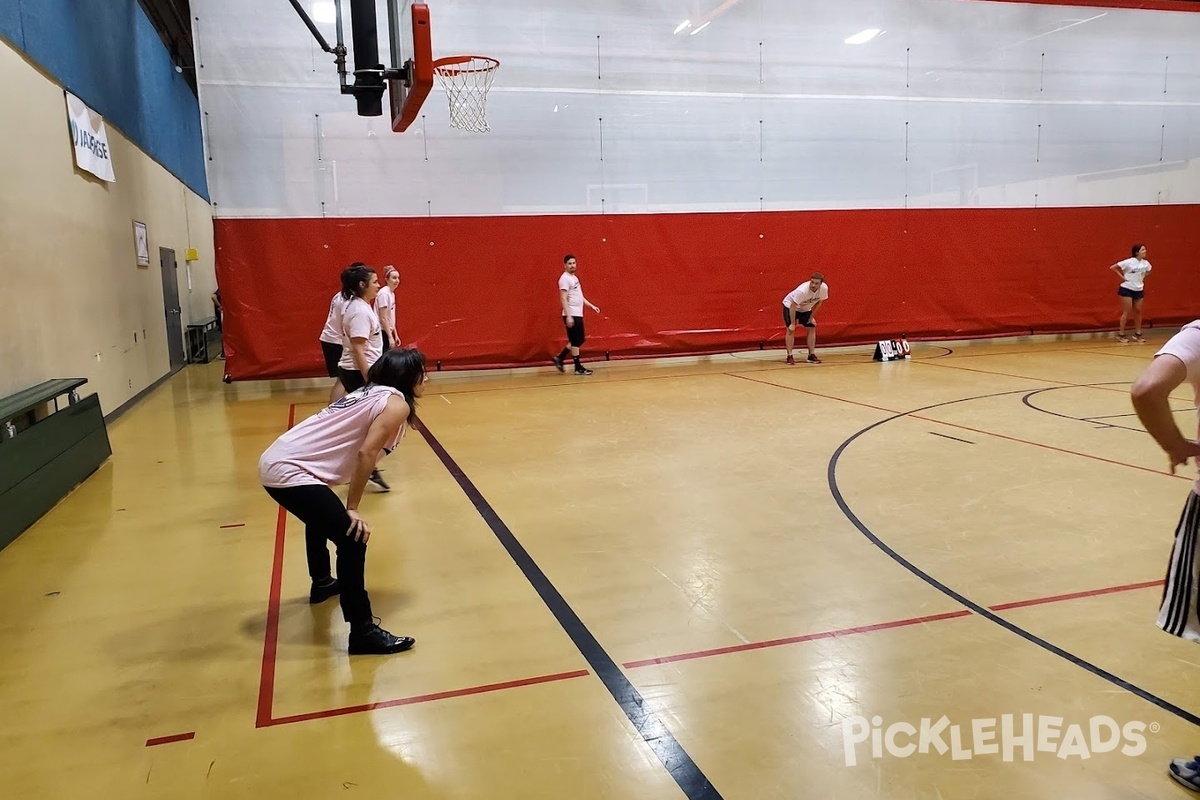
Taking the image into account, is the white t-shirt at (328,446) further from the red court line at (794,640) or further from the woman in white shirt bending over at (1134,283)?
the woman in white shirt bending over at (1134,283)

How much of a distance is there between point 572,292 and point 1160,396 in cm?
956

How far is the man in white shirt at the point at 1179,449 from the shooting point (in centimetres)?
198

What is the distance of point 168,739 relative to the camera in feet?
8.94

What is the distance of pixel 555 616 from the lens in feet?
11.8

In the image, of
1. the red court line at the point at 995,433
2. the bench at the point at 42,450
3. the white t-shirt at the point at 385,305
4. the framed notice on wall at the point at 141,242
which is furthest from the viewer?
the framed notice on wall at the point at 141,242

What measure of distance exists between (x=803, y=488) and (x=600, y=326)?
7.22m

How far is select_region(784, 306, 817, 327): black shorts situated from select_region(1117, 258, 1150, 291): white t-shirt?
572 centimetres

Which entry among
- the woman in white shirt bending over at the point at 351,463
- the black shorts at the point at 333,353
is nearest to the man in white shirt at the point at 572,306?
the black shorts at the point at 333,353

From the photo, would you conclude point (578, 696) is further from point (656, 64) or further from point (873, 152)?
point (873, 152)

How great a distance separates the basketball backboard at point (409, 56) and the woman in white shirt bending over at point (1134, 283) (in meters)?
12.1

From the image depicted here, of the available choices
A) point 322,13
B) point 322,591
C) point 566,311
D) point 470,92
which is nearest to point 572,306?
point 566,311

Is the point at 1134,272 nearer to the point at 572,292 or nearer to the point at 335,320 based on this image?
the point at 572,292

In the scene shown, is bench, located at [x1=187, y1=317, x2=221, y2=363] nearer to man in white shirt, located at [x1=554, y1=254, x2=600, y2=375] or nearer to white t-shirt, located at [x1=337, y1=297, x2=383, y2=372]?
man in white shirt, located at [x1=554, y1=254, x2=600, y2=375]

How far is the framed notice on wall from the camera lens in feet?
34.9
